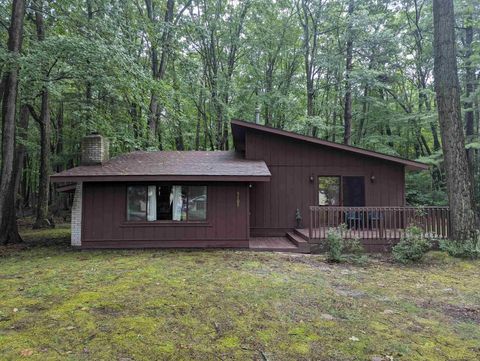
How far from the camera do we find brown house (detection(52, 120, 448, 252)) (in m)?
8.59

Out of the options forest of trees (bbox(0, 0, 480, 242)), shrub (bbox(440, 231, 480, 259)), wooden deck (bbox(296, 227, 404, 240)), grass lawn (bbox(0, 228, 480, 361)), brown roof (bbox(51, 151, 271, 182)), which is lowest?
grass lawn (bbox(0, 228, 480, 361))

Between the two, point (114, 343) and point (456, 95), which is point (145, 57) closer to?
point (456, 95)

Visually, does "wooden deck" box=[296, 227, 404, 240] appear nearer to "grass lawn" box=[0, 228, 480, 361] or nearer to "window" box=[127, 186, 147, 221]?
"grass lawn" box=[0, 228, 480, 361]

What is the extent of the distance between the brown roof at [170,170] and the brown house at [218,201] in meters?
0.03

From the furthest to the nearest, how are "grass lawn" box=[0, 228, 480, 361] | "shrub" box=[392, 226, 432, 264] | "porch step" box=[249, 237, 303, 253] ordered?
"porch step" box=[249, 237, 303, 253] < "shrub" box=[392, 226, 432, 264] < "grass lawn" box=[0, 228, 480, 361]

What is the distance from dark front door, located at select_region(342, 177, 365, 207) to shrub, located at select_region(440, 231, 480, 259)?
3.22m

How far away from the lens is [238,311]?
4117mm

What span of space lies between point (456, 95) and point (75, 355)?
9.37m

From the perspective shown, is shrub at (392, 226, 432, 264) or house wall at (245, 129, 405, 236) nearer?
shrub at (392, 226, 432, 264)

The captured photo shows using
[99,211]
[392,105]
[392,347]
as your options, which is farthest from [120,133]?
[392,105]

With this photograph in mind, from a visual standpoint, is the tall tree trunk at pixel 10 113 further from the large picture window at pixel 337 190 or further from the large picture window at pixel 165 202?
the large picture window at pixel 337 190

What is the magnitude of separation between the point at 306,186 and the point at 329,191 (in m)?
0.88

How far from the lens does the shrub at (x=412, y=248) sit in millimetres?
7234

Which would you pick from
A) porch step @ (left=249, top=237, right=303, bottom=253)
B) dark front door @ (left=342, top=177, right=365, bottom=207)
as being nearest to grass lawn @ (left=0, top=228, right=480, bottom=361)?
porch step @ (left=249, top=237, right=303, bottom=253)
